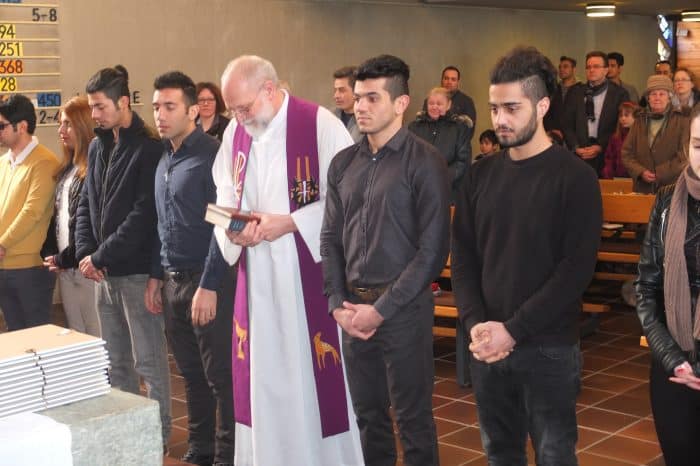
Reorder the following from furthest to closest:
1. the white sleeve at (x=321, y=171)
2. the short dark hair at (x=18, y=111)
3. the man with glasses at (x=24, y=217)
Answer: the short dark hair at (x=18, y=111), the man with glasses at (x=24, y=217), the white sleeve at (x=321, y=171)

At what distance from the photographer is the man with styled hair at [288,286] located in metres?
4.10

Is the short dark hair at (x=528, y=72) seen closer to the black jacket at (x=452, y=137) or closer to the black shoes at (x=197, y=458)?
the black shoes at (x=197, y=458)

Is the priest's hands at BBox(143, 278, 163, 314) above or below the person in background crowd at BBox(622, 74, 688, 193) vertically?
below

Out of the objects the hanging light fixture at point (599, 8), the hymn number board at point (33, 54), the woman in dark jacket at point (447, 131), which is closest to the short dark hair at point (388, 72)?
the woman in dark jacket at point (447, 131)

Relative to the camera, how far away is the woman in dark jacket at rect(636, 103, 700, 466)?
2.93 m

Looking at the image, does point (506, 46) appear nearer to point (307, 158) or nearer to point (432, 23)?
point (432, 23)

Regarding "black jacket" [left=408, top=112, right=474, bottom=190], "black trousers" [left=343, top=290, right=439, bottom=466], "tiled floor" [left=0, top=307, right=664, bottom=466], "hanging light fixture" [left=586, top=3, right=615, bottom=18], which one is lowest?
"tiled floor" [left=0, top=307, right=664, bottom=466]

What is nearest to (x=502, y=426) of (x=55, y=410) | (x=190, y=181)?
(x=55, y=410)

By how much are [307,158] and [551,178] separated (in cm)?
130

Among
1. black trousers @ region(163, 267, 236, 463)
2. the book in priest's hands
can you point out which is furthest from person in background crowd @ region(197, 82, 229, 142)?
the book in priest's hands

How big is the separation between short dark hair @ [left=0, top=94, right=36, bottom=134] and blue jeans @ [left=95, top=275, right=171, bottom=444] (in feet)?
3.80

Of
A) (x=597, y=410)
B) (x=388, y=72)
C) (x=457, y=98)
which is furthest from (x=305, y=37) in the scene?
(x=388, y=72)

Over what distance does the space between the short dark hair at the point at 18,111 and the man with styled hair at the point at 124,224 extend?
78 cm

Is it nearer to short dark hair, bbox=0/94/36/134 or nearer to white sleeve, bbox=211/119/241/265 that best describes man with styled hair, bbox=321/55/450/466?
white sleeve, bbox=211/119/241/265
